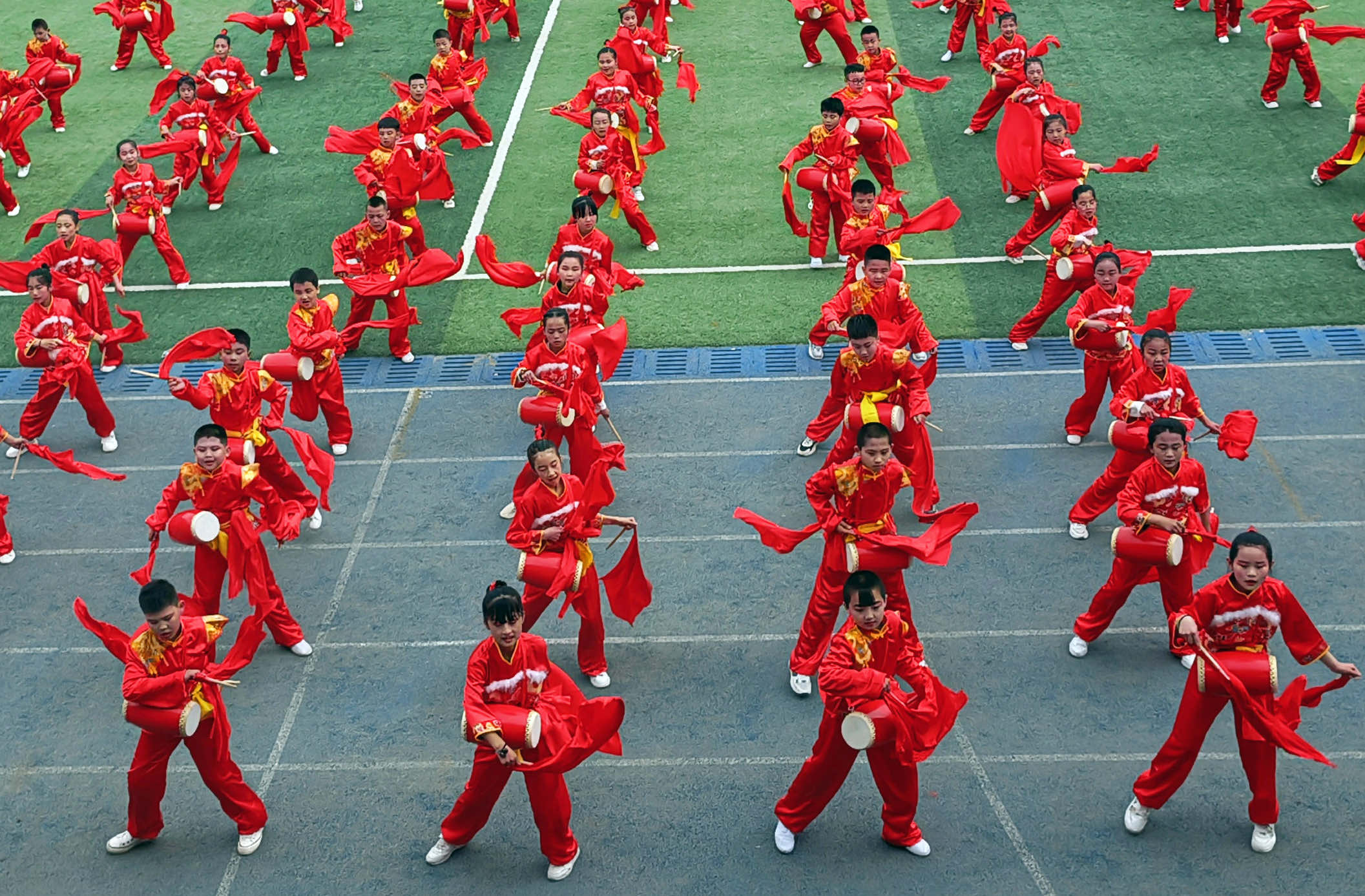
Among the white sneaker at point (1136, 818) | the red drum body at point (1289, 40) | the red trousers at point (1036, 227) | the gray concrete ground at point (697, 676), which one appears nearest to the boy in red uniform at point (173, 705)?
the gray concrete ground at point (697, 676)

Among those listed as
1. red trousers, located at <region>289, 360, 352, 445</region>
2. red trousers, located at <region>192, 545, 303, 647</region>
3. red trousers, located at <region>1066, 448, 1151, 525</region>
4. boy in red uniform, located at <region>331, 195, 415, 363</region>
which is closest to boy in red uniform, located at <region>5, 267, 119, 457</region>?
red trousers, located at <region>289, 360, 352, 445</region>

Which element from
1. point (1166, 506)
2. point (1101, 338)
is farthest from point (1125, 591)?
point (1101, 338)

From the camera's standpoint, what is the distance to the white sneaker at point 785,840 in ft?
23.0

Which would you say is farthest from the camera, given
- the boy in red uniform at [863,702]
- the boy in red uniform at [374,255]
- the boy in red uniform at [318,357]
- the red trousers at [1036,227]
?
the red trousers at [1036,227]

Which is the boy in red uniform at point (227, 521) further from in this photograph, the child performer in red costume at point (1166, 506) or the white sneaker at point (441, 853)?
Result: the child performer in red costume at point (1166, 506)

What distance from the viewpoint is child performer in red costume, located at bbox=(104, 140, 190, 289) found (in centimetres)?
1380

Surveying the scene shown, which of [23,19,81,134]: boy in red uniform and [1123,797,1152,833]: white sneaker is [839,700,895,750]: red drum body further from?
[23,19,81,134]: boy in red uniform

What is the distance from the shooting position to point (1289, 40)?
16.0 metres

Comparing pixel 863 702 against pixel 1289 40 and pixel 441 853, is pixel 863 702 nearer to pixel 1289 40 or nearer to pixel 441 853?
pixel 441 853

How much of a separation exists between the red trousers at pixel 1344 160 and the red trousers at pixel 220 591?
37.5 ft

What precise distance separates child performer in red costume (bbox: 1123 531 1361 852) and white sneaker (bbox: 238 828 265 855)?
185 inches

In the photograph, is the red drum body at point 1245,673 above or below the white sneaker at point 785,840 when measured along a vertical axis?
above

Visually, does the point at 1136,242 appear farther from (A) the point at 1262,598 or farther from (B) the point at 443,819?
(B) the point at 443,819

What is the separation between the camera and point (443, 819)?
733 cm
